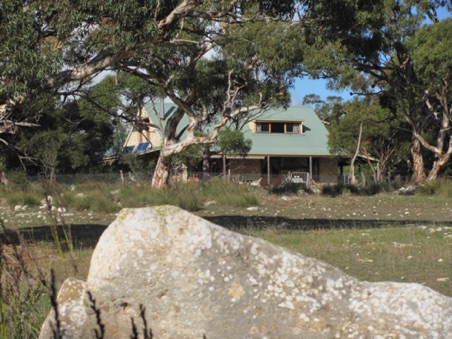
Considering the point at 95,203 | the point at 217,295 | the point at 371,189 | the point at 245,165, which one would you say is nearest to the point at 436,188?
the point at 371,189

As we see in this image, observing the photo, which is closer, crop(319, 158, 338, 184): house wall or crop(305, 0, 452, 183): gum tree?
crop(305, 0, 452, 183): gum tree

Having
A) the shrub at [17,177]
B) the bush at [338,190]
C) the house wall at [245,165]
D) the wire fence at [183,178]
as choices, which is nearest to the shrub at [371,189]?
the bush at [338,190]

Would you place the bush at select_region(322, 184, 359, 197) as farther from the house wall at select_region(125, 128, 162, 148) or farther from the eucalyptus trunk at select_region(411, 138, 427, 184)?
the house wall at select_region(125, 128, 162, 148)

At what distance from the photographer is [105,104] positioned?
41.5 metres

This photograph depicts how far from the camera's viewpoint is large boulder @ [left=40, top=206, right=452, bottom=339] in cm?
330

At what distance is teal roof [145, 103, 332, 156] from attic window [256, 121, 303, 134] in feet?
1.55

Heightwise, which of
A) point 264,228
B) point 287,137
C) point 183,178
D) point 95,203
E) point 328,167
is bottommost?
point 264,228

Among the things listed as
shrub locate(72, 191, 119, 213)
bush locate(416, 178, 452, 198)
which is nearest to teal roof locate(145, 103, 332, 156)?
bush locate(416, 178, 452, 198)

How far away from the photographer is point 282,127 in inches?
2074

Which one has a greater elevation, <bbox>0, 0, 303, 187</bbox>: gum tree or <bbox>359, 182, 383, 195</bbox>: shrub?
<bbox>0, 0, 303, 187</bbox>: gum tree

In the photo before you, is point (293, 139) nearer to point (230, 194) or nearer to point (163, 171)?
point (163, 171)

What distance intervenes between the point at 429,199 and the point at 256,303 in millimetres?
26206

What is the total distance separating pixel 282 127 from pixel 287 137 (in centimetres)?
150

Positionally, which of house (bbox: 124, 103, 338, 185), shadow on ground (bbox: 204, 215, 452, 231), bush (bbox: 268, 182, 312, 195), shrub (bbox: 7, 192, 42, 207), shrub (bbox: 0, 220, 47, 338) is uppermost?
house (bbox: 124, 103, 338, 185)
